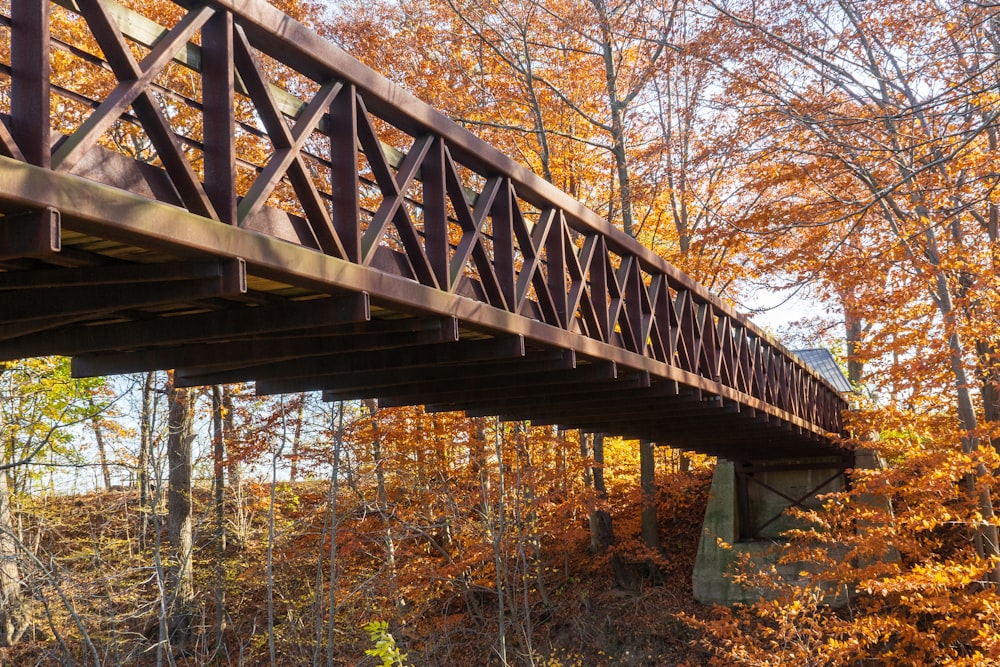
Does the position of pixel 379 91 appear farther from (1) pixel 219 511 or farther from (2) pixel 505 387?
(1) pixel 219 511

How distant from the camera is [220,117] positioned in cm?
434

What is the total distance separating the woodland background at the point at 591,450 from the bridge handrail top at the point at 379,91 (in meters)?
6.24

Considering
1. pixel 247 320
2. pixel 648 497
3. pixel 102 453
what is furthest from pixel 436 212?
pixel 102 453

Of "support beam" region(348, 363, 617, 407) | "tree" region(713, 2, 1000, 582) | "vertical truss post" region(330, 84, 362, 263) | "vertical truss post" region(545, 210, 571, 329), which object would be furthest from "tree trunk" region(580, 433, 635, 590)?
"vertical truss post" region(330, 84, 362, 263)

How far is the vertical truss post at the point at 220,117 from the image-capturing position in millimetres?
4340

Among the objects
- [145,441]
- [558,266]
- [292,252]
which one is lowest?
[145,441]

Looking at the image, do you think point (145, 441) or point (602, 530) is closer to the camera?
point (145, 441)

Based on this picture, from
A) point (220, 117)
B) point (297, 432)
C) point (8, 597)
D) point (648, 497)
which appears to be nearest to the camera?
point (220, 117)

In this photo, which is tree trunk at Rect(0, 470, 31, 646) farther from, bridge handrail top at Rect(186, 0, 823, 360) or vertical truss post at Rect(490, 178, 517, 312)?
bridge handrail top at Rect(186, 0, 823, 360)

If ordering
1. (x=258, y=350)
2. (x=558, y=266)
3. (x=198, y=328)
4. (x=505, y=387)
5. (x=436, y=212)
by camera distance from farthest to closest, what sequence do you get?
(x=505, y=387), (x=558, y=266), (x=258, y=350), (x=436, y=212), (x=198, y=328)

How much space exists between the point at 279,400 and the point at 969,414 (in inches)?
498

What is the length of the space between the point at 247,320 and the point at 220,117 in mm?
1773

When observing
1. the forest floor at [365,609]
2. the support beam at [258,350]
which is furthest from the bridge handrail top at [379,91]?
the forest floor at [365,609]

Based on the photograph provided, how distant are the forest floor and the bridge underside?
7.99 meters
